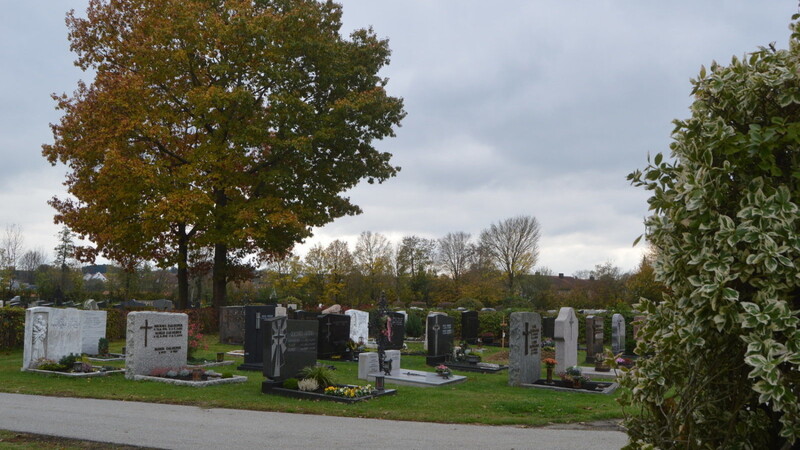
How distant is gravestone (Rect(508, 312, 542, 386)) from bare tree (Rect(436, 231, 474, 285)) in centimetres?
4737

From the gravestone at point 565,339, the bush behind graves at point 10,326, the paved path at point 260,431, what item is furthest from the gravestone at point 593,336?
the bush behind graves at point 10,326

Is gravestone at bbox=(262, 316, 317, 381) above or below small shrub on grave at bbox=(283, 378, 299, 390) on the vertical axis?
above

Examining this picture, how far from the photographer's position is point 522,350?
1466 cm

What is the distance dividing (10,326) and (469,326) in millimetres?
16042

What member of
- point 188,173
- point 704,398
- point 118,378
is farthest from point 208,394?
point 188,173

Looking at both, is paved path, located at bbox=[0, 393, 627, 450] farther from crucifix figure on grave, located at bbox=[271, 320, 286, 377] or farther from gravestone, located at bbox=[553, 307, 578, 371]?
gravestone, located at bbox=[553, 307, 578, 371]

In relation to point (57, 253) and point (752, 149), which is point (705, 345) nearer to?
point (752, 149)

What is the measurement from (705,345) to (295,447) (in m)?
6.15

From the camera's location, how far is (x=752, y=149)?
9.46ft

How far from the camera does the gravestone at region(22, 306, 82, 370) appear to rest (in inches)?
623

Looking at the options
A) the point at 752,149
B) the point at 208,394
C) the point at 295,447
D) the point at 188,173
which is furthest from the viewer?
the point at 188,173

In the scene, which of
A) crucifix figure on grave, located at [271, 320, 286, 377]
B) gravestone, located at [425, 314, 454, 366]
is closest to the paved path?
crucifix figure on grave, located at [271, 320, 286, 377]

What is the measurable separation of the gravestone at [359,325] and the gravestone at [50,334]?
32.2ft

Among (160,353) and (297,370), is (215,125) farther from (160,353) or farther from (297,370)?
(297,370)
